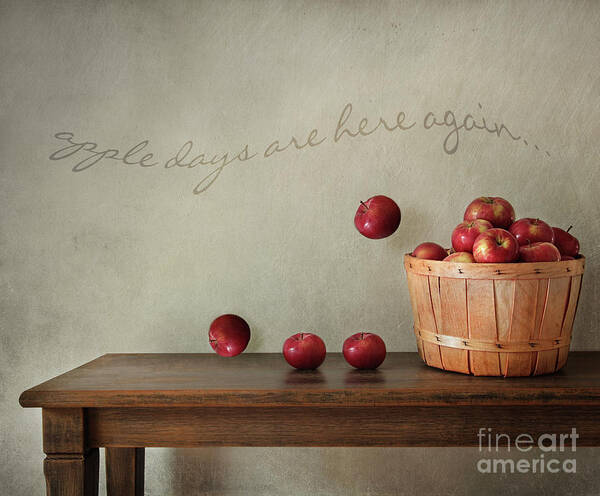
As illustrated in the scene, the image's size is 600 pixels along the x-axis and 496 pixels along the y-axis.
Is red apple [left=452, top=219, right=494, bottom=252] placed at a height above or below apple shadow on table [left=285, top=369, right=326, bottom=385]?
above

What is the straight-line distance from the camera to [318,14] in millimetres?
1788

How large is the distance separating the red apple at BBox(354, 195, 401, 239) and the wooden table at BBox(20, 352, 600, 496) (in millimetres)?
464

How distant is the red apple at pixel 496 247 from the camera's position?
1292mm

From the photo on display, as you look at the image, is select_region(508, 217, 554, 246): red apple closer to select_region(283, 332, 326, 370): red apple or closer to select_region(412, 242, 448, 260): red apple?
select_region(412, 242, 448, 260): red apple

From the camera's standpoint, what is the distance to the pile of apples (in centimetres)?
130

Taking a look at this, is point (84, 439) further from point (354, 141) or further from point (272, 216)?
point (354, 141)

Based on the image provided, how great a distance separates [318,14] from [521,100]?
0.69 metres

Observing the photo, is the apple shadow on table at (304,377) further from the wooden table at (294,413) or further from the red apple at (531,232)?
the red apple at (531,232)

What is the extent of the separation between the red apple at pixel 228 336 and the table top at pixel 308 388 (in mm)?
158

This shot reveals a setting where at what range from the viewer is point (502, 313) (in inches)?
51.1

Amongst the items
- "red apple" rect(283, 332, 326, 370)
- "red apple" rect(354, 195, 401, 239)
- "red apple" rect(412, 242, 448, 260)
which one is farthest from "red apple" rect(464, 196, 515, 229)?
"red apple" rect(283, 332, 326, 370)

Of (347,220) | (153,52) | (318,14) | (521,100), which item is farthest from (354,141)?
(153,52)

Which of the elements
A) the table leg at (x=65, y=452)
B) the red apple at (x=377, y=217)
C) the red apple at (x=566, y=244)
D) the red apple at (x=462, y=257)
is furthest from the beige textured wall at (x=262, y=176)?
the table leg at (x=65, y=452)

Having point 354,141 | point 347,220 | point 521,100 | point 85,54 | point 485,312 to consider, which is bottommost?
point 485,312
